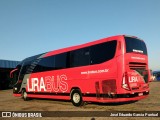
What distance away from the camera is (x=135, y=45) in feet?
36.6

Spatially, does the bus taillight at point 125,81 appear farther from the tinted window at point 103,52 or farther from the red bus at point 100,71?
the tinted window at point 103,52

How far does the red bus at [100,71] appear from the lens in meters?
10.2

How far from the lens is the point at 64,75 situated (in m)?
13.5

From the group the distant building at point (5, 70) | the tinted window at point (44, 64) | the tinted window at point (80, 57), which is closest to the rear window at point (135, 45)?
the tinted window at point (80, 57)

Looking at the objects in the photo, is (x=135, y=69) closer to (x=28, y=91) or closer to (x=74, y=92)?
(x=74, y=92)

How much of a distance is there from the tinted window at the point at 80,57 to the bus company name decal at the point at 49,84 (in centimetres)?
119

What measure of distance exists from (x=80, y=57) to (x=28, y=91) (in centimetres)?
688

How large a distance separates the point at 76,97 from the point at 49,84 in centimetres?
302

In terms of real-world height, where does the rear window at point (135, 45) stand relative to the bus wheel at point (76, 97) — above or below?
above

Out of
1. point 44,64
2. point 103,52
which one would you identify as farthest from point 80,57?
point 44,64

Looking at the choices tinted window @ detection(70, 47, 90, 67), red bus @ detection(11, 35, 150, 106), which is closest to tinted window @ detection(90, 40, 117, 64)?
red bus @ detection(11, 35, 150, 106)

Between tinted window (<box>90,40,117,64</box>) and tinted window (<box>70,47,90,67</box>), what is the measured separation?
416 mm

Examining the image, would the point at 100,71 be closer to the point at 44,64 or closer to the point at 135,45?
the point at 135,45

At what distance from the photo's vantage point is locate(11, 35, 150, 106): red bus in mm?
10250
